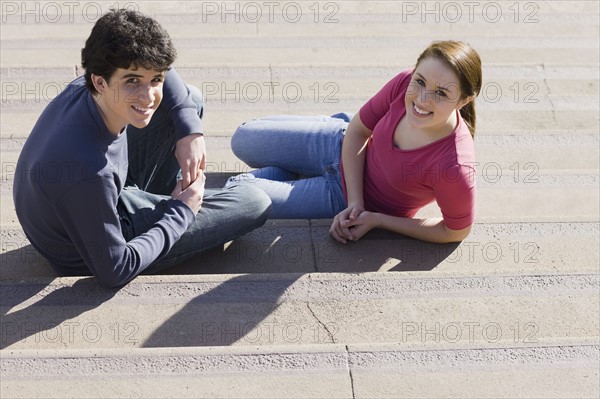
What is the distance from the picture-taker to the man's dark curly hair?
2.91 metres

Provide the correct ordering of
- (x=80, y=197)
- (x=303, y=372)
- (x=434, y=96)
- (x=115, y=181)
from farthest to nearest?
(x=434, y=96)
(x=115, y=181)
(x=80, y=197)
(x=303, y=372)

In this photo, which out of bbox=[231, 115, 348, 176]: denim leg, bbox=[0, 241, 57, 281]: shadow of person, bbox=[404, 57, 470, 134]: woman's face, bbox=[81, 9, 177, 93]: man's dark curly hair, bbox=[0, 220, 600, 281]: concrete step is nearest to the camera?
bbox=[81, 9, 177, 93]: man's dark curly hair

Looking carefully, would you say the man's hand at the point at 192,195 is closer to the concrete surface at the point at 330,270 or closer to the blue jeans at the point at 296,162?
the concrete surface at the point at 330,270

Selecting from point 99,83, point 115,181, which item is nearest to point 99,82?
point 99,83

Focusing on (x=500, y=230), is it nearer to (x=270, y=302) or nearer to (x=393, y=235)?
(x=393, y=235)

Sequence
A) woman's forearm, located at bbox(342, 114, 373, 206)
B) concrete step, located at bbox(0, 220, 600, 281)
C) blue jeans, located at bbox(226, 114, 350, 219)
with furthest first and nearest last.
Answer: blue jeans, located at bbox(226, 114, 350, 219) → woman's forearm, located at bbox(342, 114, 373, 206) → concrete step, located at bbox(0, 220, 600, 281)

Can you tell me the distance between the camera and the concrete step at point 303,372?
9.14 feet

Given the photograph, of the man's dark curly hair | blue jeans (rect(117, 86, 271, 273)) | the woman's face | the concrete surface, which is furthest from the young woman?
the man's dark curly hair

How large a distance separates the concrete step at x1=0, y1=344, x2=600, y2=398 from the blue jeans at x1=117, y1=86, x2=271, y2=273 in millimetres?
673

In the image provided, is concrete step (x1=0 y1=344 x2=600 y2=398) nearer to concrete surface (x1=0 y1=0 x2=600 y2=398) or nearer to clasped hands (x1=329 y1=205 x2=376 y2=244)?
concrete surface (x1=0 y1=0 x2=600 y2=398)

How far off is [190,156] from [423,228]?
1.00 m

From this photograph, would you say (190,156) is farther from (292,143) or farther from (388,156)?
(388,156)

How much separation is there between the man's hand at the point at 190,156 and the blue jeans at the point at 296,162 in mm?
315

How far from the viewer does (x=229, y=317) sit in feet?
10.6
